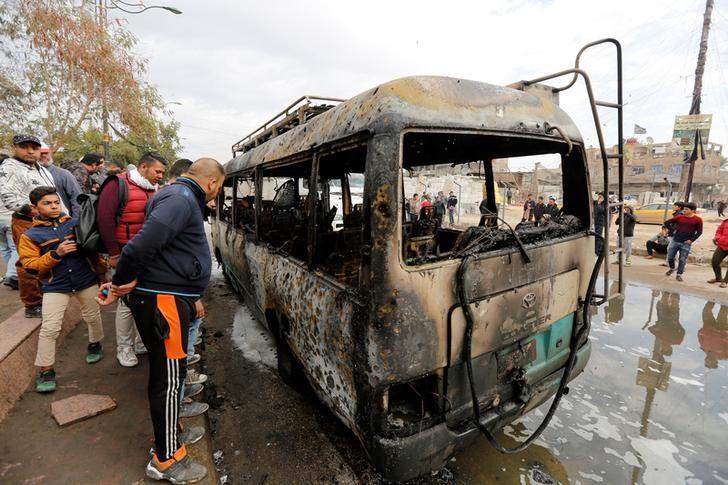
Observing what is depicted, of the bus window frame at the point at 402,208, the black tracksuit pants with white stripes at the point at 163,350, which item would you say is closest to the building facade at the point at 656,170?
the bus window frame at the point at 402,208

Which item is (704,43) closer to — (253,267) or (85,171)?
(253,267)

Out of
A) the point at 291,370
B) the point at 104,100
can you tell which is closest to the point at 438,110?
the point at 291,370

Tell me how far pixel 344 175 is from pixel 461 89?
256 centimetres

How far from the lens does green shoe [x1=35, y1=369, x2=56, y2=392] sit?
9.10 feet

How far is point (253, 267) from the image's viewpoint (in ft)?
12.5

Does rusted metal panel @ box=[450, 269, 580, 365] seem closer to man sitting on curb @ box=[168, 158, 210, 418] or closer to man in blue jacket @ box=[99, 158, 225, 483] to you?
man in blue jacket @ box=[99, 158, 225, 483]

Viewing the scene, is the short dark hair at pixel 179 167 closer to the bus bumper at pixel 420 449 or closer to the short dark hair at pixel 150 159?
the short dark hair at pixel 150 159

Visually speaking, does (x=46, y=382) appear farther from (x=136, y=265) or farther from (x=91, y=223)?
(x=136, y=265)

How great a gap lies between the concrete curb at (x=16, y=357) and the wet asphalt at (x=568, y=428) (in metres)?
1.43

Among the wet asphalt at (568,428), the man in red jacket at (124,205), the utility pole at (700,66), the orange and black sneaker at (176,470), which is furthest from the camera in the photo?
the utility pole at (700,66)

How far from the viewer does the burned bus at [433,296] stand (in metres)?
1.71

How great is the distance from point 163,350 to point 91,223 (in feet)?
4.91

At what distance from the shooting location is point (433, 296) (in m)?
1.79

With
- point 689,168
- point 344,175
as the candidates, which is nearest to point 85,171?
point 344,175
